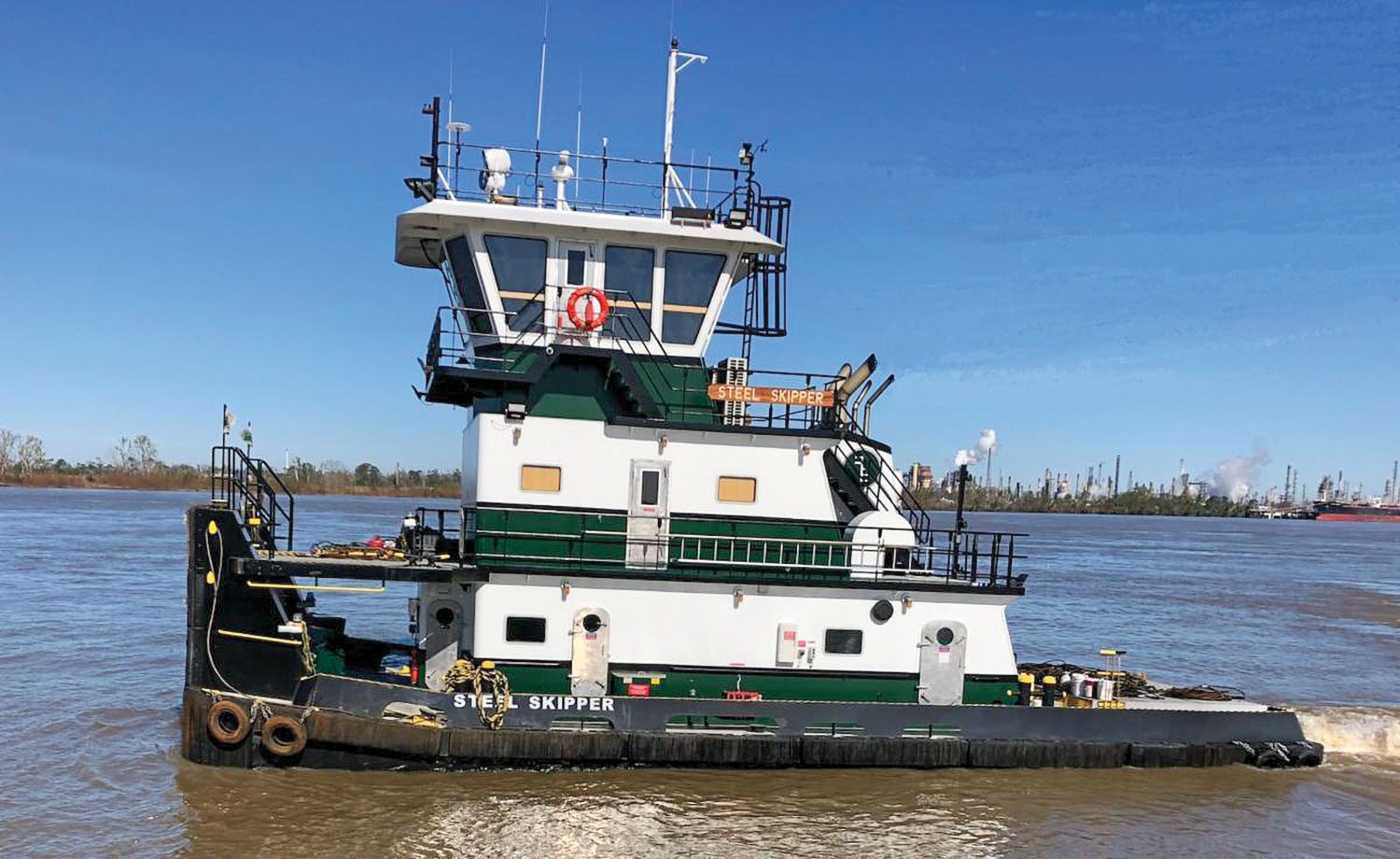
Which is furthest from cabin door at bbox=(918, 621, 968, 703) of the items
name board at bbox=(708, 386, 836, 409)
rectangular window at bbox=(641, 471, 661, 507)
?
rectangular window at bbox=(641, 471, 661, 507)

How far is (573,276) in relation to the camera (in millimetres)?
11844

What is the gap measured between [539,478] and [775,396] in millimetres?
2895

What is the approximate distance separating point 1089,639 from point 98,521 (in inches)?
2218

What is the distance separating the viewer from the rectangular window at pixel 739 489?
38.4 ft

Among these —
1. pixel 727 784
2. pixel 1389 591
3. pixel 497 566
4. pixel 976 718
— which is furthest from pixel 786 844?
pixel 1389 591

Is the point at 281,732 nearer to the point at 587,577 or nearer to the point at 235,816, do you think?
the point at 235,816

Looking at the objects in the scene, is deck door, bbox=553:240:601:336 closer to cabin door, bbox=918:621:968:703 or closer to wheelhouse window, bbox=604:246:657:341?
wheelhouse window, bbox=604:246:657:341

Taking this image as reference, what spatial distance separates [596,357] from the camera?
1145 cm

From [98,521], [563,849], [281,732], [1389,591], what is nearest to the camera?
[563,849]

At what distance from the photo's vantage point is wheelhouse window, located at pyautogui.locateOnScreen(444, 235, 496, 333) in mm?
11711

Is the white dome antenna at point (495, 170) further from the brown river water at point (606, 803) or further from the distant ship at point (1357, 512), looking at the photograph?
the distant ship at point (1357, 512)

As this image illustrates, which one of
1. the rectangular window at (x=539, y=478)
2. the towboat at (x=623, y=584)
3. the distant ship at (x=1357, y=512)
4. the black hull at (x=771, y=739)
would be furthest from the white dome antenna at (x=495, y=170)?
the distant ship at (x=1357, y=512)

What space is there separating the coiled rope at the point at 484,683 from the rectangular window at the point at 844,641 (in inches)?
145

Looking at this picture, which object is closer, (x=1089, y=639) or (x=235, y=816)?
(x=235, y=816)
